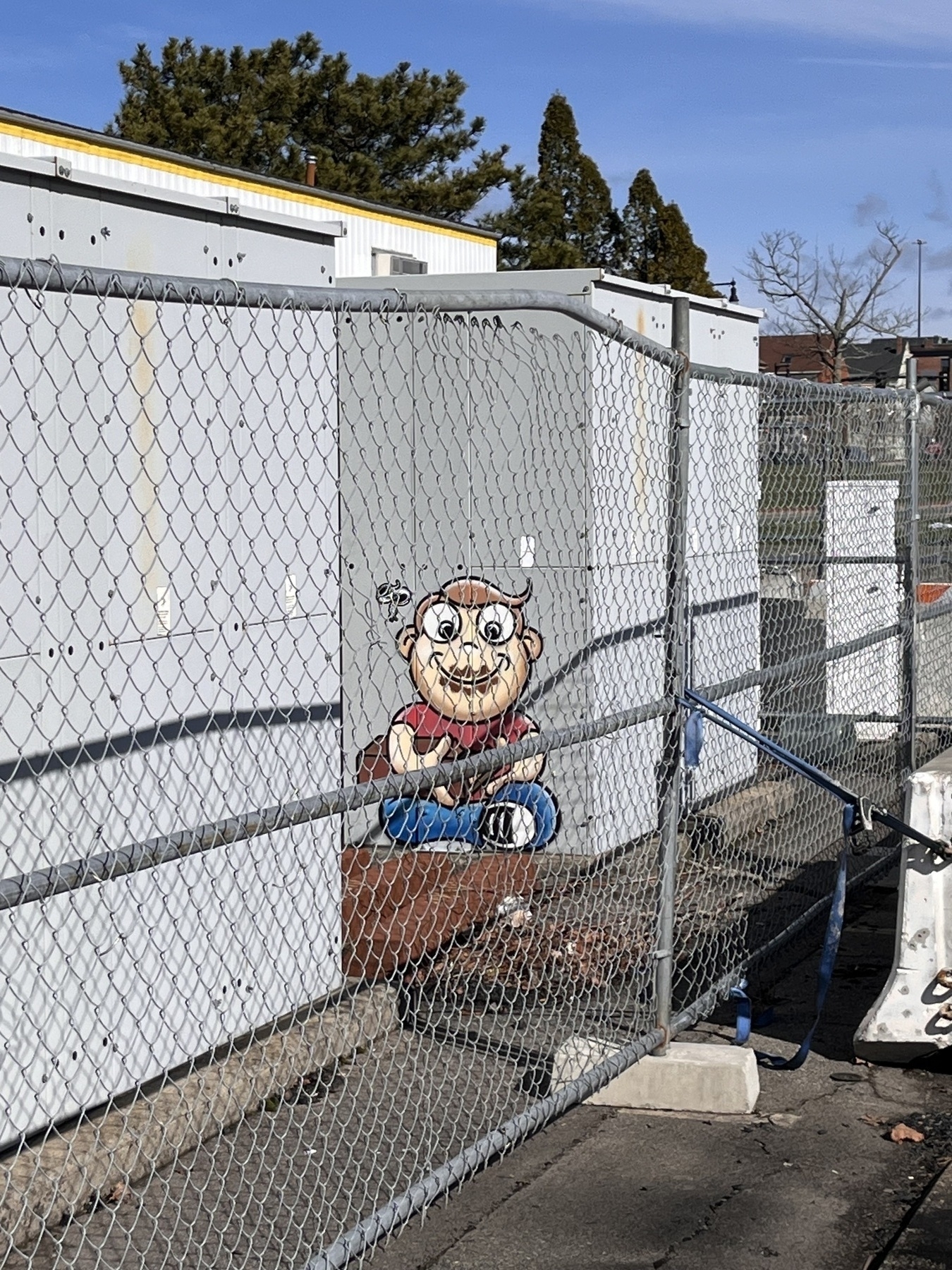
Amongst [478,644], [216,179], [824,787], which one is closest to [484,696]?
[478,644]

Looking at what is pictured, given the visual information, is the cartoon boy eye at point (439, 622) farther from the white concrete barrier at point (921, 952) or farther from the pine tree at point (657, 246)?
the pine tree at point (657, 246)

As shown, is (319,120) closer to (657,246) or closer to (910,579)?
(657,246)

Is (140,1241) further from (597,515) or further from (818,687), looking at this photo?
(818,687)

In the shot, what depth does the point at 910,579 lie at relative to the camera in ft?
24.8

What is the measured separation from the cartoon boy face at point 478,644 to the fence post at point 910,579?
1.67 meters

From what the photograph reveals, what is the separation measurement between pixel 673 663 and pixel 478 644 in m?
2.83

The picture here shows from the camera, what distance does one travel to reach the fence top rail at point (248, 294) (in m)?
2.84

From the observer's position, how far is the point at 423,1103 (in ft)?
16.5

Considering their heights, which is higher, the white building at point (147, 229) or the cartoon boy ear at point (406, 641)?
the white building at point (147, 229)

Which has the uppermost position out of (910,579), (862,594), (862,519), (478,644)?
(862,519)

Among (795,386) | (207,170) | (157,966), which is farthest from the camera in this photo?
(207,170)

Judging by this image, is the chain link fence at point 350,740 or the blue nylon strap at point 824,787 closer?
the chain link fence at point 350,740

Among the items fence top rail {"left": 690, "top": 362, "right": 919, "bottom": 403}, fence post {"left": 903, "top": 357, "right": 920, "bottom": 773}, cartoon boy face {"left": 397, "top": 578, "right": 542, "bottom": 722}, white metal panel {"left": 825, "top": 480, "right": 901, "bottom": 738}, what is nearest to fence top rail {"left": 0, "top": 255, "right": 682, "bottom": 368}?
fence top rail {"left": 690, "top": 362, "right": 919, "bottom": 403}

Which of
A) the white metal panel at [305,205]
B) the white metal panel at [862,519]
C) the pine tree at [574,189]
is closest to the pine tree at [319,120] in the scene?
the pine tree at [574,189]
